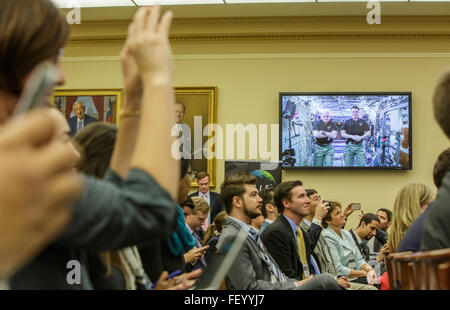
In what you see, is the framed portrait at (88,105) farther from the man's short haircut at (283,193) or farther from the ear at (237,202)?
the ear at (237,202)

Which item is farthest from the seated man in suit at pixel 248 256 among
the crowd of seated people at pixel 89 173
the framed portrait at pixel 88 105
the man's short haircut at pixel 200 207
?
the framed portrait at pixel 88 105

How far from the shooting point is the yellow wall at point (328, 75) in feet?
33.4

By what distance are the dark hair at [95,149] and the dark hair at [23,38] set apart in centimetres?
121

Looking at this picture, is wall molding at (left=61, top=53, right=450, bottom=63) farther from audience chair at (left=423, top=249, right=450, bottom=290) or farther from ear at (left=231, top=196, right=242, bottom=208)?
audience chair at (left=423, top=249, right=450, bottom=290)

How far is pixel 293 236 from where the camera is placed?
5680 mm

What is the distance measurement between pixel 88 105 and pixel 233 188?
20.7 feet

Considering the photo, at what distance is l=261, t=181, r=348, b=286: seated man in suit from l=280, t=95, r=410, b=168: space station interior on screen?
12.6ft

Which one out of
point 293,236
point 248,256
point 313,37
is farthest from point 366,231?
point 248,256

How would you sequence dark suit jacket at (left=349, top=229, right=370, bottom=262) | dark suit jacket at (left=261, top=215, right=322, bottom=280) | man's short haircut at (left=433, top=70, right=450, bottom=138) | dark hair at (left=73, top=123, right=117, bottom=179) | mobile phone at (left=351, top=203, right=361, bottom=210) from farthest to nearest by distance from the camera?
mobile phone at (left=351, top=203, right=361, bottom=210), dark suit jacket at (left=349, top=229, right=370, bottom=262), dark suit jacket at (left=261, top=215, right=322, bottom=280), dark hair at (left=73, top=123, right=117, bottom=179), man's short haircut at (left=433, top=70, right=450, bottom=138)

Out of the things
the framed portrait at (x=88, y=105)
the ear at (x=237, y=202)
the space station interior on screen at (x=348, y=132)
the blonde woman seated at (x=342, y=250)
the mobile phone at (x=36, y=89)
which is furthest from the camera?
the framed portrait at (x=88, y=105)

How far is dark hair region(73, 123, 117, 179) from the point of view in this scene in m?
2.09

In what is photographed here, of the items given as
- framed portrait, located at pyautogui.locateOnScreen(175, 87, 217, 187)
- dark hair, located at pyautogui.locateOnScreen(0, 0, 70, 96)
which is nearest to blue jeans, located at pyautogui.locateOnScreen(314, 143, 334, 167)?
framed portrait, located at pyautogui.locateOnScreen(175, 87, 217, 187)
